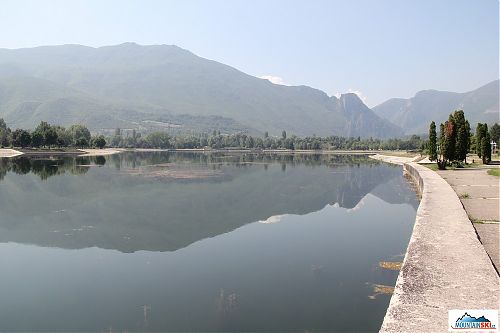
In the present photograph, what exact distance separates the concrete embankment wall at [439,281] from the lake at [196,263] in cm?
185

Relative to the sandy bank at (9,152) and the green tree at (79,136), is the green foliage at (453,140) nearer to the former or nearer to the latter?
the sandy bank at (9,152)

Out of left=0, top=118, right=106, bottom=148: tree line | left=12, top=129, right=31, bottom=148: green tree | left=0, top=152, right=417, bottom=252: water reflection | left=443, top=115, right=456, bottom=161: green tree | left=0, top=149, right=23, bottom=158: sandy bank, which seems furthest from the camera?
left=0, top=118, right=106, bottom=148: tree line

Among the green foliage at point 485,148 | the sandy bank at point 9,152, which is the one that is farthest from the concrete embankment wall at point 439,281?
the sandy bank at point 9,152

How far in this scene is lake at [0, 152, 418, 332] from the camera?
43.0 ft

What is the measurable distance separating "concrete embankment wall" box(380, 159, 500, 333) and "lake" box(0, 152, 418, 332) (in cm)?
185

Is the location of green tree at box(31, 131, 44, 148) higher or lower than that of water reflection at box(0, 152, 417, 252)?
higher

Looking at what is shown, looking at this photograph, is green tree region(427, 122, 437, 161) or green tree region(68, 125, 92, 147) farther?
green tree region(68, 125, 92, 147)

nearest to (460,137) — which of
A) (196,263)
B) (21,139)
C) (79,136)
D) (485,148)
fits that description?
(485,148)

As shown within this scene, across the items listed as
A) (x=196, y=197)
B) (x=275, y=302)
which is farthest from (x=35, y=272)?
(x=196, y=197)

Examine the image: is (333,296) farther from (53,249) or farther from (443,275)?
(53,249)

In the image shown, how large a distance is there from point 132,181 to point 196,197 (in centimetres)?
1817

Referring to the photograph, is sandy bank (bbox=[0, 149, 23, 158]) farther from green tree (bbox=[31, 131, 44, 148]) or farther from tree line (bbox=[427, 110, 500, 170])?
tree line (bbox=[427, 110, 500, 170])

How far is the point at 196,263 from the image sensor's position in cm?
1908

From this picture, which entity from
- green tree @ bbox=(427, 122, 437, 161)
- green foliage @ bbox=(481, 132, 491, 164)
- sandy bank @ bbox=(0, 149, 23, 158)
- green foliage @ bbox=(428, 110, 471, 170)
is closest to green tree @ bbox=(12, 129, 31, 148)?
sandy bank @ bbox=(0, 149, 23, 158)
